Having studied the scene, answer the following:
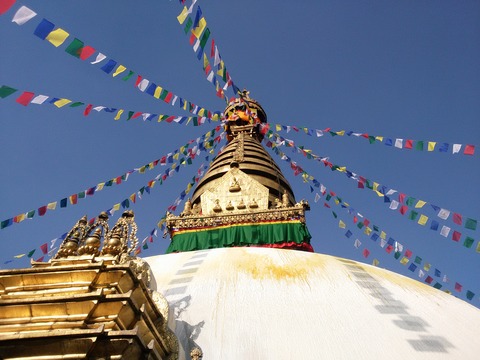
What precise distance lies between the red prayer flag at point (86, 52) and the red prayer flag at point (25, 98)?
4.09ft

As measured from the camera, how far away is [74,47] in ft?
18.7

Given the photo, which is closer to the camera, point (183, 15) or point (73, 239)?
point (73, 239)

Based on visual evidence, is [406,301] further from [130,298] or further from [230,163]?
[230,163]

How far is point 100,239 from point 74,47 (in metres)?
3.53

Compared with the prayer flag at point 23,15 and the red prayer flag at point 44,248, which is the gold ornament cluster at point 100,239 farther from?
the red prayer flag at point 44,248

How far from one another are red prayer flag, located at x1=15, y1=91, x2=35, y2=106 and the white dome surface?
3649 mm

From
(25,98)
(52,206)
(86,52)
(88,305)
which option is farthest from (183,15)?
(88,305)

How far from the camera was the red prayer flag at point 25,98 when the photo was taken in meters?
6.31

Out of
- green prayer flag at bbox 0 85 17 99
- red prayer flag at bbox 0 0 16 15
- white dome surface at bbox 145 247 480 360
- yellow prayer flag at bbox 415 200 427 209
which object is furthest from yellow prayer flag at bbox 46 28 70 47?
yellow prayer flag at bbox 415 200 427 209

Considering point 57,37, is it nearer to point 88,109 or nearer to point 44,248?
point 88,109

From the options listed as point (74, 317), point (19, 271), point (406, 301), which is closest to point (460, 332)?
point (406, 301)

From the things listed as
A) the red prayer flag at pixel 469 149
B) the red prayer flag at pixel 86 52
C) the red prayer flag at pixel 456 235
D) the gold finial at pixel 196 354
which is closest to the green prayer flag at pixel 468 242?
the red prayer flag at pixel 456 235

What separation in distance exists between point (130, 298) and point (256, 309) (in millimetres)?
1854

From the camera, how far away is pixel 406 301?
4703 millimetres
